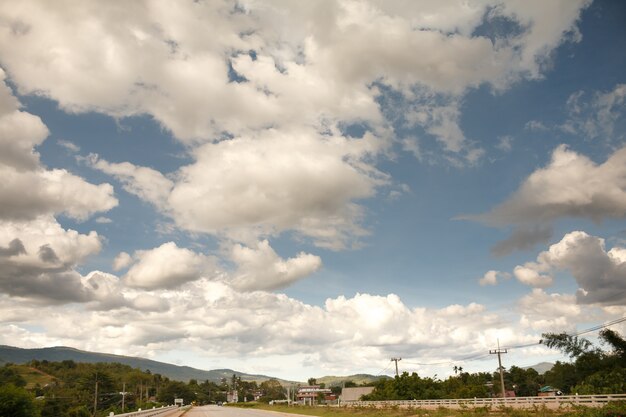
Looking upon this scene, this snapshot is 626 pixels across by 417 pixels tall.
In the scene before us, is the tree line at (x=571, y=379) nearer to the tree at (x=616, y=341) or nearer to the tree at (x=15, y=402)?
the tree at (x=616, y=341)

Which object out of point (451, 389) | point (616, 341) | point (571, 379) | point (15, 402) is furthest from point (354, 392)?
point (15, 402)

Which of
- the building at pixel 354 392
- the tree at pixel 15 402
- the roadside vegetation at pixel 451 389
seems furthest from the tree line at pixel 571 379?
the tree at pixel 15 402

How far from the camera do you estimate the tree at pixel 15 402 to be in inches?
1214

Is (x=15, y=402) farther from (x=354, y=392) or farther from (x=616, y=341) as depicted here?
(x=354, y=392)

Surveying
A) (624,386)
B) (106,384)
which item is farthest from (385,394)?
(106,384)

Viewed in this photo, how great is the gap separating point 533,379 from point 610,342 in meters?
80.7

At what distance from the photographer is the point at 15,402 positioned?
1252 inches

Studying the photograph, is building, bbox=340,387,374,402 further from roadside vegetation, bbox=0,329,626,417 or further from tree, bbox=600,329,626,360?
tree, bbox=600,329,626,360

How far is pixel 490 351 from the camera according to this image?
8362cm

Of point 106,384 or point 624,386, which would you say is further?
point 106,384

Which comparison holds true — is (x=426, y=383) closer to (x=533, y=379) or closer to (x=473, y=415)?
(x=473, y=415)

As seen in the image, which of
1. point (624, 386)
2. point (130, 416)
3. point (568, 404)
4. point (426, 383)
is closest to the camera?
point (130, 416)

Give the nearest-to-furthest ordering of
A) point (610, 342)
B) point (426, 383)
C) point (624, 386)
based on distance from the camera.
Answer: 1. point (624, 386)
2. point (610, 342)
3. point (426, 383)

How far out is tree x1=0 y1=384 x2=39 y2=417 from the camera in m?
30.8
